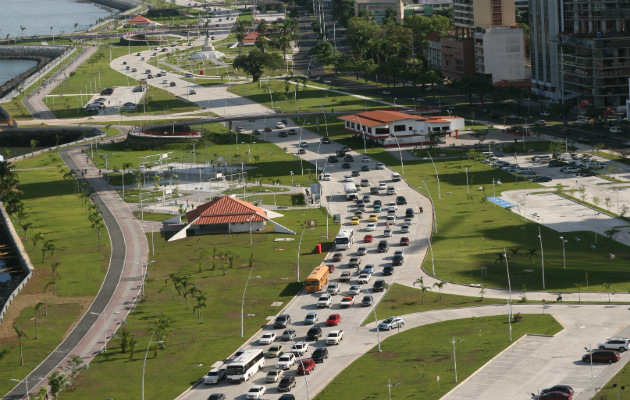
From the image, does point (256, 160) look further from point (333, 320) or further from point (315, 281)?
point (333, 320)

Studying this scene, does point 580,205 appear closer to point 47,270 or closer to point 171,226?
point 171,226

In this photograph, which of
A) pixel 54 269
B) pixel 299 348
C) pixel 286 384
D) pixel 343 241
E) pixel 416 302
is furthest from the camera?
pixel 343 241

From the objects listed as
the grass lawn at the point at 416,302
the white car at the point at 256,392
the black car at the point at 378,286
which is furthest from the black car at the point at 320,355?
the black car at the point at 378,286

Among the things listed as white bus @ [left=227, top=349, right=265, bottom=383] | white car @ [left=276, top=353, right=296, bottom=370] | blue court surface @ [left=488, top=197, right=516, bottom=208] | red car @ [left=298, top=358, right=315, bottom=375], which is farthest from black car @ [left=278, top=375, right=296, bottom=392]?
blue court surface @ [left=488, top=197, right=516, bottom=208]

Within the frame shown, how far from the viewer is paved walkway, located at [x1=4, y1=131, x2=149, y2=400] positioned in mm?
95750

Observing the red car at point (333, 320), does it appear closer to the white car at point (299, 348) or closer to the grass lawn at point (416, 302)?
the grass lawn at point (416, 302)

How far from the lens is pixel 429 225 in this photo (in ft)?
451

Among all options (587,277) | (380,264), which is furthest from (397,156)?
(587,277)

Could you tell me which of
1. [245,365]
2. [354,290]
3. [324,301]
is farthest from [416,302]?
[245,365]

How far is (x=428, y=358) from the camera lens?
90188mm

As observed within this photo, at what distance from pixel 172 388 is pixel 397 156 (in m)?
105

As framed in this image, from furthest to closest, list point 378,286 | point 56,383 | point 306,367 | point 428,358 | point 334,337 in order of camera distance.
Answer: point 378,286
point 334,337
point 428,358
point 306,367
point 56,383

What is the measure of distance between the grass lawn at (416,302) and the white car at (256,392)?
18849 millimetres

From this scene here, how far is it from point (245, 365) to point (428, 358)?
47.0ft
